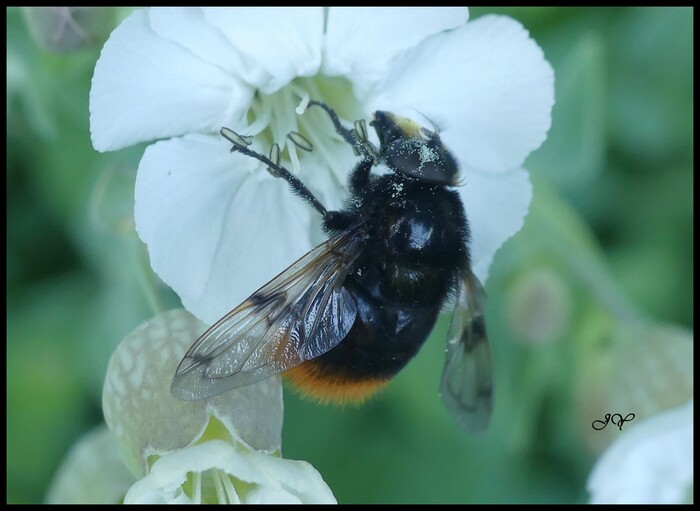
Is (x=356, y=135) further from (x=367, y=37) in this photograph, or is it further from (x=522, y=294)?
(x=522, y=294)

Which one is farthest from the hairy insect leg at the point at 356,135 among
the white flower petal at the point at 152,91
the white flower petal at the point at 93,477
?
the white flower petal at the point at 93,477

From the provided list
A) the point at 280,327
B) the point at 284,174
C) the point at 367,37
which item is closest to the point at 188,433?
the point at 280,327

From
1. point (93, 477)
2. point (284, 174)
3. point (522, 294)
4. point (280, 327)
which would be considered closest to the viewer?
point (280, 327)

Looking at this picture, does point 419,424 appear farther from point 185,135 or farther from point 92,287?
point 185,135

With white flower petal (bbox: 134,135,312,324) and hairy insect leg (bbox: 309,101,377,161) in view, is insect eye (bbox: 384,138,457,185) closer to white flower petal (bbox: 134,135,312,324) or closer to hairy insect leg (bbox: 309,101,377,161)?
hairy insect leg (bbox: 309,101,377,161)

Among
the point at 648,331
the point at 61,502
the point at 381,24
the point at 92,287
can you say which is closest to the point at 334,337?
the point at 381,24

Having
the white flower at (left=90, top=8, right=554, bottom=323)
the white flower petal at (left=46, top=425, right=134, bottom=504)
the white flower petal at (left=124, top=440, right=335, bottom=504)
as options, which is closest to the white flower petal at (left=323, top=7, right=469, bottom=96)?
the white flower at (left=90, top=8, right=554, bottom=323)
